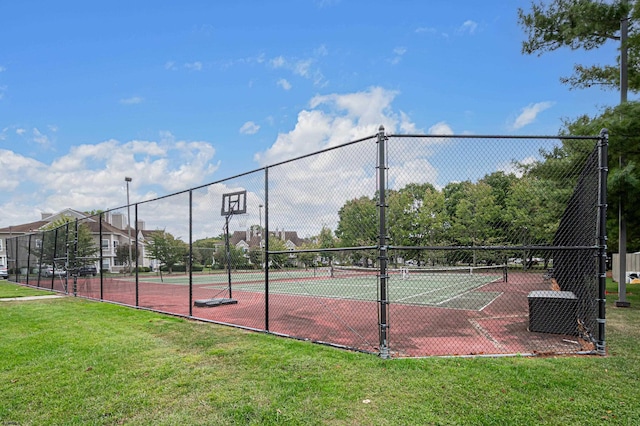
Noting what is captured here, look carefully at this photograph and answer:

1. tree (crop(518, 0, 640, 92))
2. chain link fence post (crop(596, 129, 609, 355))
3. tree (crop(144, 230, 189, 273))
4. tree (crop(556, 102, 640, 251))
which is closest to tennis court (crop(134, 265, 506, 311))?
tree (crop(144, 230, 189, 273))

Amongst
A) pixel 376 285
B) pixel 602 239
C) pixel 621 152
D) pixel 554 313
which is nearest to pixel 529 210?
pixel 602 239

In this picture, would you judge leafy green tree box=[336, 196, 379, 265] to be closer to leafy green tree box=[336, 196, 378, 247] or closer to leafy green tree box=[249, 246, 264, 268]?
leafy green tree box=[336, 196, 378, 247]

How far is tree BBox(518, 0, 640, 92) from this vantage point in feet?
33.4

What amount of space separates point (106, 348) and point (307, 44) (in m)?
9.10

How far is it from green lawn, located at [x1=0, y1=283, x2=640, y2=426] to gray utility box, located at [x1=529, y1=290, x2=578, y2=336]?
62 cm

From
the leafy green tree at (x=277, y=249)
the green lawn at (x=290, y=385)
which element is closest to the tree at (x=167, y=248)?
the leafy green tree at (x=277, y=249)

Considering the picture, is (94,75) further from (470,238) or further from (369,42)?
(470,238)

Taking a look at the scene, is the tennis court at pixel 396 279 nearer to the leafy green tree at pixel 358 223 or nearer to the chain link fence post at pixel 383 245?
the chain link fence post at pixel 383 245

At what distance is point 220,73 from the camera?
12875 millimetres

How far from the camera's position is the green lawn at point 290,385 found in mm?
3299

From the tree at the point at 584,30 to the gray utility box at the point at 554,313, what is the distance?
7.69 metres

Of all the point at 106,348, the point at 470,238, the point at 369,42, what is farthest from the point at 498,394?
the point at 369,42

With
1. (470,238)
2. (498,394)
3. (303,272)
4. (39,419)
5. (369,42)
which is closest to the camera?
(39,419)

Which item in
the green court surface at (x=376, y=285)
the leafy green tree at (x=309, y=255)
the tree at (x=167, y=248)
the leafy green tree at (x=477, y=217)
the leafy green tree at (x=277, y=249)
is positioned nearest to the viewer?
the leafy green tree at (x=477, y=217)
